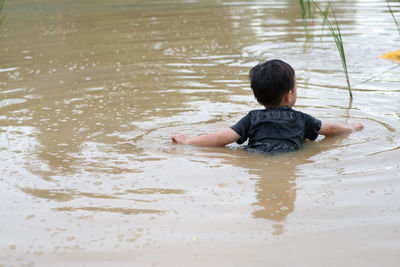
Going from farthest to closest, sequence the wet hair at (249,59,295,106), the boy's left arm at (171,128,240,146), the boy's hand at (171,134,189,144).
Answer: the boy's hand at (171,134,189,144) < the boy's left arm at (171,128,240,146) < the wet hair at (249,59,295,106)

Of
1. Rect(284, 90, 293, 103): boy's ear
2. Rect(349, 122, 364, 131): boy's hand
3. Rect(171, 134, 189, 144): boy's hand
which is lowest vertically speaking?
Rect(349, 122, 364, 131): boy's hand

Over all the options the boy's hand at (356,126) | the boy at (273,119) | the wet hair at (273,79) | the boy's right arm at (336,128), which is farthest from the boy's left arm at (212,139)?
the boy's hand at (356,126)

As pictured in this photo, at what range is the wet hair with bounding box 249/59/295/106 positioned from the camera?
4.01 metres

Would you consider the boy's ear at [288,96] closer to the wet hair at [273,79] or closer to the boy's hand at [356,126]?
the wet hair at [273,79]

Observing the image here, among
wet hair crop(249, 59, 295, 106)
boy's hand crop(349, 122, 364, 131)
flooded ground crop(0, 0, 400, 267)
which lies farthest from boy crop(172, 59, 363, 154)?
boy's hand crop(349, 122, 364, 131)

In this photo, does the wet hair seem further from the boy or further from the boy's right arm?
the boy's right arm

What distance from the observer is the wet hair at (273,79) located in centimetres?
401

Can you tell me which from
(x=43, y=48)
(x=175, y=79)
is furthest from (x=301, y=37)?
(x=43, y=48)

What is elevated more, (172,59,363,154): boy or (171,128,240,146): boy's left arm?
(172,59,363,154): boy

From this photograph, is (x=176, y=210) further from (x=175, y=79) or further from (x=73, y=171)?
(x=175, y=79)

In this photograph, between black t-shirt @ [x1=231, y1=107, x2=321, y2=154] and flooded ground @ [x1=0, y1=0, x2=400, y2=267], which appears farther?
black t-shirt @ [x1=231, y1=107, x2=321, y2=154]

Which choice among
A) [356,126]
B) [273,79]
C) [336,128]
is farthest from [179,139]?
[356,126]

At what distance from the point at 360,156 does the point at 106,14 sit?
8.65 metres

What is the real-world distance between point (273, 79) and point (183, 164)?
850 millimetres
